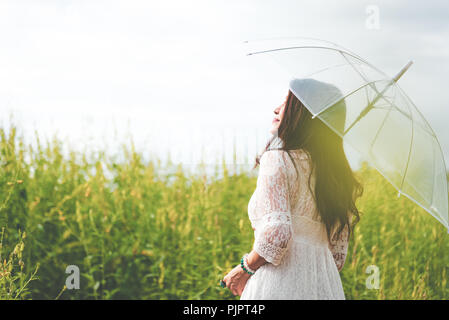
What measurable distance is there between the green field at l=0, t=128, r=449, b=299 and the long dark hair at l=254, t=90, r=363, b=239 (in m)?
1.77

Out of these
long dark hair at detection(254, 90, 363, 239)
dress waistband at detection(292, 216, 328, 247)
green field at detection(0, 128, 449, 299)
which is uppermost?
long dark hair at detection(254, 90, 363, 239)

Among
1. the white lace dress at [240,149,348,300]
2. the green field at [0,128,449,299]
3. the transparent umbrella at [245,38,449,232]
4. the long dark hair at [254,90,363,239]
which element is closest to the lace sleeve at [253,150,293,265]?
the white lace dress at [240,149,348,300]

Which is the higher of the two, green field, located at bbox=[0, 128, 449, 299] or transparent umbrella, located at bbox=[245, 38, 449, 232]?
transparent umbrella, located at bbox=[245, 38, 449, 232]

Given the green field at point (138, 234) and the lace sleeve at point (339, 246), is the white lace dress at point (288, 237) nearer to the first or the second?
the lace sleeve at point (339, 246)

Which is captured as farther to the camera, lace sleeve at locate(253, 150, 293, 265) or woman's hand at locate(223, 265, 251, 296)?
woman's hand at locate(223, 265, 251, 296)

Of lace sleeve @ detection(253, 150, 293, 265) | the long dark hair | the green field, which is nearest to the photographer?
lace sleeve @ detection(253, 150, 293, 265)

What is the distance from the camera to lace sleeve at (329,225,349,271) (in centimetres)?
232

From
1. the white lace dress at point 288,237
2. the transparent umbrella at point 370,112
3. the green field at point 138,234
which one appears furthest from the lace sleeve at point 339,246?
the green field at point 138,234

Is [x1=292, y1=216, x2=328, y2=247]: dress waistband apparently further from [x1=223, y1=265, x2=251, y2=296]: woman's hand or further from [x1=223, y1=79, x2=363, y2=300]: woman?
[x1=223, y1=265, x2=251, y2=296]: woman's hand

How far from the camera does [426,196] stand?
7.86ft

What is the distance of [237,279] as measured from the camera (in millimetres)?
2164

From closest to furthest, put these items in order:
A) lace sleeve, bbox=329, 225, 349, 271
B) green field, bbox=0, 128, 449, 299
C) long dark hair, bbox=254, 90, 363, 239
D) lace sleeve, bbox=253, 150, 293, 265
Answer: lace sleeve, bbox=253, 150, 293, 265, long dark hair, bbox=254, 90, 363, 239, lace sleeve, bbox=329, 225, 349, 271, green field, bbox=0, 128, 449, 299
